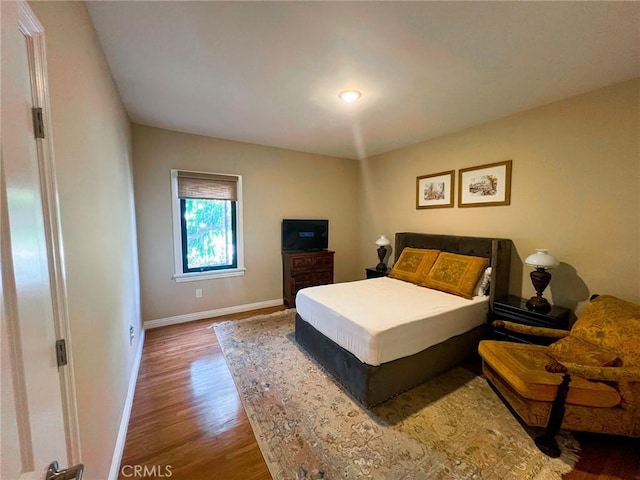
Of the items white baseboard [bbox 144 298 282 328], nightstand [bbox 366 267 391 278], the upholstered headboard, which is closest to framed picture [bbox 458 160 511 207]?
the upholstered headboard

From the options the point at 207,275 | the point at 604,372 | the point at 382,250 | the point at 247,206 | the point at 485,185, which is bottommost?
the point at 604,372

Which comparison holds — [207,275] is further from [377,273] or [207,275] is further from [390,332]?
[390,332]

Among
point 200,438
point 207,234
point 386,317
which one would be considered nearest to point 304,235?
point 207,234

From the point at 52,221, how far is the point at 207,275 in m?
3.02

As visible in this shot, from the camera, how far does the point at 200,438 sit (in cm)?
176

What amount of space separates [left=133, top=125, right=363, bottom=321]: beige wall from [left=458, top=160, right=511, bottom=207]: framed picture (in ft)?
6.95

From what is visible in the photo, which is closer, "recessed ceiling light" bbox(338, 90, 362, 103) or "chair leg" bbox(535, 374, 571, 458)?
→ "chair leg" bbox(535, 374, 571, 458)

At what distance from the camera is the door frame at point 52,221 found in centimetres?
80

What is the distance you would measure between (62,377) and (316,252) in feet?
11.8

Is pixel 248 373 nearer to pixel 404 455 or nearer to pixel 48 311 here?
pixel 404 455

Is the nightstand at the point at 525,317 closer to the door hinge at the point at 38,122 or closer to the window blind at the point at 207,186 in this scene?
the door hinge at the point at 38,122

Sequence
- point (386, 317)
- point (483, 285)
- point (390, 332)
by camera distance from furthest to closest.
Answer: point (483, 285)
point (386, 317)
point (390, 332)

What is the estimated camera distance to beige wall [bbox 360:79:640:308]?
2.16 m

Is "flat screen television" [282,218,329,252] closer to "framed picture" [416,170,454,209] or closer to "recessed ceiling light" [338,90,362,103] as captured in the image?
"framed picture" [416,170,454,209]
